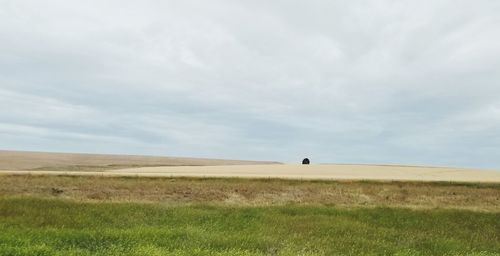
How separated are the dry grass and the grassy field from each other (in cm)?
7

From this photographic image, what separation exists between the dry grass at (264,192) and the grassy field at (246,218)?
68mm

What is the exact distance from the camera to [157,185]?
39.5 meters

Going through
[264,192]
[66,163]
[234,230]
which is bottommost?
[234,230]

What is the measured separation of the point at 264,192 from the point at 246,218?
40.7 ft

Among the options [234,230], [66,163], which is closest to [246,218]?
[234,230]

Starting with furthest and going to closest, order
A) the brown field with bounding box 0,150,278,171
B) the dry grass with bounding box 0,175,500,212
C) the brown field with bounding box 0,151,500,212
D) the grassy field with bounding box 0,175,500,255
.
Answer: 1. the brown field with bounding box 0,150,278,171
2. the brown field with bounding box 0,151,500,212
3. the dry grass with bounding box 0,175,500,212
4. the grassy field with bounding box 0,175,500,255

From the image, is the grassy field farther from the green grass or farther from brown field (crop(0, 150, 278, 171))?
brown field (crop(0, 150, 278, 171))

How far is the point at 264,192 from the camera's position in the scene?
37094 mm

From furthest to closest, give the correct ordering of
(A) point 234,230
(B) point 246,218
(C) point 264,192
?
1. (C) point 264,192
2. (B) point 246,218
3. (A) point 234,230

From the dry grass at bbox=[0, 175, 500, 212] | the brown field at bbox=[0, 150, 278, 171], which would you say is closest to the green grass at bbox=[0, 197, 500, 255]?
the dry grass at bbox=[0, 175, 500, 212]

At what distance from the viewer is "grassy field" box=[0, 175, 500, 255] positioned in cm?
1706

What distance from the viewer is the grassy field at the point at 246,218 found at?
17.1m

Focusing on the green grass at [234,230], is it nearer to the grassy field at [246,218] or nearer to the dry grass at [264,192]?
the grassy field at [246,218]

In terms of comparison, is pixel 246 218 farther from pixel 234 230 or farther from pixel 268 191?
pixel 268 191
